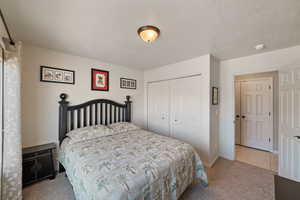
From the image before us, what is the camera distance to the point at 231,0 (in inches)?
49.4

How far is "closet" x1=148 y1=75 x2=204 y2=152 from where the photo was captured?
295 cm

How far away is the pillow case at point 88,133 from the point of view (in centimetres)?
226

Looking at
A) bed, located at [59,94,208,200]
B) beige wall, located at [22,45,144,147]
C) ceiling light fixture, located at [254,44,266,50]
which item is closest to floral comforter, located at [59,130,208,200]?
bed, located at [59,94,208,200]

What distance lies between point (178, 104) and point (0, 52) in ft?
10.5

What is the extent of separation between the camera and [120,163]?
58.6 inches

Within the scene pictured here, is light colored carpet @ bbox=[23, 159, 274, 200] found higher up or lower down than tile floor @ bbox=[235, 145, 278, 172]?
higher up

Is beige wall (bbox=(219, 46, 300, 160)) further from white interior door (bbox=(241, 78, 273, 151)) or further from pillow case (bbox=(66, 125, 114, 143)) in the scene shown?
pillow case (bbox=(66, 125, 114, 143))

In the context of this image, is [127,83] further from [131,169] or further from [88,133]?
[131,169]

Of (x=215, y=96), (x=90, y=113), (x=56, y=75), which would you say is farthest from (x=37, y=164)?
(x=215, y=96)

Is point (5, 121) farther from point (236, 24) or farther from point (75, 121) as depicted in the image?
point (236, 24)

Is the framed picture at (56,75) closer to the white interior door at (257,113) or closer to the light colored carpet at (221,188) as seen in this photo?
the light colored carpet at (221,188)

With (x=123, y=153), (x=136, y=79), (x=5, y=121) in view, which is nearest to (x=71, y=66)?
(x=5, y=121)

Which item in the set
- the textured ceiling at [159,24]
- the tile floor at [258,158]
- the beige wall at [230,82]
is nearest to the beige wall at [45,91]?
the textured ceiling at [159,24]

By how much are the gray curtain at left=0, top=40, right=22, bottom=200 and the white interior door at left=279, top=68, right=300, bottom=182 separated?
4.16 m
